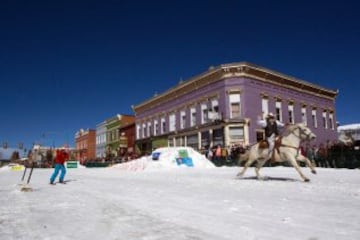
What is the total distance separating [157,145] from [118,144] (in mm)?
16251

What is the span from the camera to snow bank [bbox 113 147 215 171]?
79.7ft

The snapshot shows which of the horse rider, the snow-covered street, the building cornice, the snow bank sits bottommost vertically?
the snow-covered street

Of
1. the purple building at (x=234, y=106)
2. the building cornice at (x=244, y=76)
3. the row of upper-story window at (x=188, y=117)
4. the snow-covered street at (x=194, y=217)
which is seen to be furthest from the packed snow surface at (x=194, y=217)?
the building cornice at (x=244, y=76)

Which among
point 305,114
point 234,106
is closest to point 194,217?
point 234,106

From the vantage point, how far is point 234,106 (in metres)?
32.8

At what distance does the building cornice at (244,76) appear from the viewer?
3256 cm

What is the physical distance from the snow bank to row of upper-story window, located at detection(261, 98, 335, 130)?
35.8ft

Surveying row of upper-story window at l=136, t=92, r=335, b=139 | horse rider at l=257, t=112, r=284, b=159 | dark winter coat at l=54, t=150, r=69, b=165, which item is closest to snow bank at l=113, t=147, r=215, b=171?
row of upper-story window at l=136, t=92, r=335, b=139

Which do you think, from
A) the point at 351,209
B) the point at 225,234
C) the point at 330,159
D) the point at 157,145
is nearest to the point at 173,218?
the point at 225,234

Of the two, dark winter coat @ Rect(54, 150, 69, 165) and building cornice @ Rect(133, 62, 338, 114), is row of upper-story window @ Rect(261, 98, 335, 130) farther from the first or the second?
dark winter coat @ Rect(54, 150, 69, 165)

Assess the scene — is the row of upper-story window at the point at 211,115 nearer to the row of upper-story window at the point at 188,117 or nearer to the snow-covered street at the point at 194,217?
the row of upper-story window at the point at 188,117

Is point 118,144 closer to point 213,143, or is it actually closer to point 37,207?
point 213,143

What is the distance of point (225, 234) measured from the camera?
3.72 metres

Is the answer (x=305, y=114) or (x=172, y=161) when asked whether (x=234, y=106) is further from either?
(x=172, y=161)
